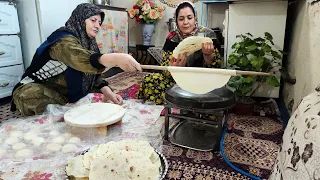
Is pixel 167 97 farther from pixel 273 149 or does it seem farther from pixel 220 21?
pixel 220 21

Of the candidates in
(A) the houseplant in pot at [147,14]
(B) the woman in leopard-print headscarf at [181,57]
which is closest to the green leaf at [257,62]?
(B) the woman in leopard-print headscarf at [181,57]

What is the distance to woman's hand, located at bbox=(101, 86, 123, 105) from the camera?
1697mm

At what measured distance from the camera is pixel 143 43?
12.0ft

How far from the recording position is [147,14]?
11.0 ft

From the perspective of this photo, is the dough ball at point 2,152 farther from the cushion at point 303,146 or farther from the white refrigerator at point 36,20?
the white refrigerator at point 36,20

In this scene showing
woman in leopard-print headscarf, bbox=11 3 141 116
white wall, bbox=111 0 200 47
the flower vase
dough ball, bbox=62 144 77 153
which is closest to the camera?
dough ball, bbox=62 144 77 153

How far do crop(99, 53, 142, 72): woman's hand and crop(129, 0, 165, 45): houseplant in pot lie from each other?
2394 mm

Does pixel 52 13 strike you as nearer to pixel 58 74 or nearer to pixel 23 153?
pixel 58 74

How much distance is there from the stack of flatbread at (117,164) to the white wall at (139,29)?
9.47ft

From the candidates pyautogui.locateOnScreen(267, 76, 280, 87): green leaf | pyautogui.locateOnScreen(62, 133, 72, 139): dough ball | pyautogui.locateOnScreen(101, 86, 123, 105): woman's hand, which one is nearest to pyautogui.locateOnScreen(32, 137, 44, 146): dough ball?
pyautogui.locateOnScreen(62, 133, 72, 139): dough ball

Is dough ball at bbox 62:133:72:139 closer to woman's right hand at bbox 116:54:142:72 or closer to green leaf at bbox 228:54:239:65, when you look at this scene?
woman's right hand at bbox 116:54:142:72

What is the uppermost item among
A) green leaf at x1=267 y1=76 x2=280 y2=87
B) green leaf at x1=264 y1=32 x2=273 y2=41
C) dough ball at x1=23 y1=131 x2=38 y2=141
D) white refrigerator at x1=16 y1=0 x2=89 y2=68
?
white refrigerator at x1=16 y1=0 x2=89 y2=68

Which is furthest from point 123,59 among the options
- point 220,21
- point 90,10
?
point 220,21

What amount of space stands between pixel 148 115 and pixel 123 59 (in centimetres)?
62
